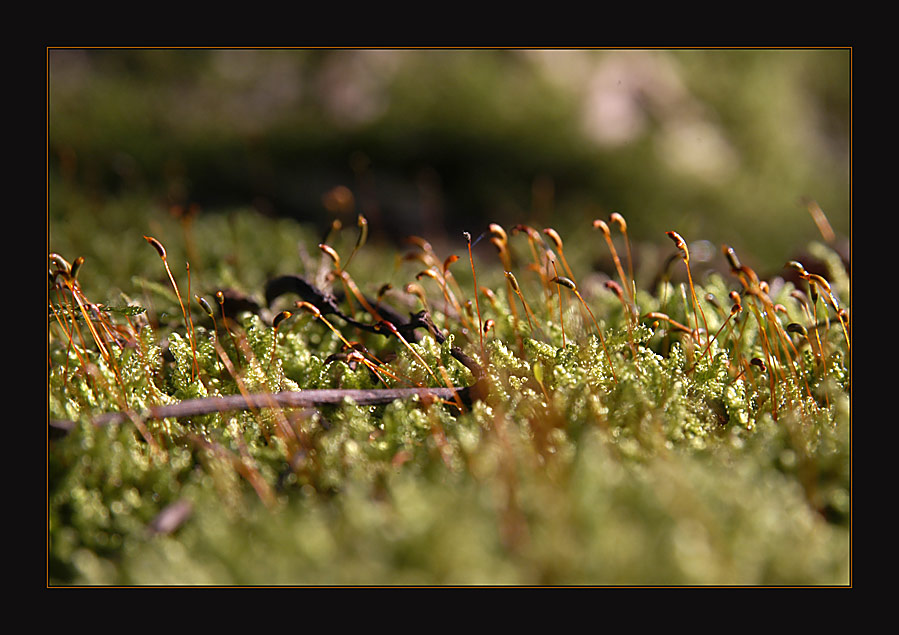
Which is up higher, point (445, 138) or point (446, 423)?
point (445, 138)

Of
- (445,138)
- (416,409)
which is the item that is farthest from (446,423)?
(445,138)

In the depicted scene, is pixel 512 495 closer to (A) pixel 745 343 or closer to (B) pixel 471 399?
(B) pixel 471 399

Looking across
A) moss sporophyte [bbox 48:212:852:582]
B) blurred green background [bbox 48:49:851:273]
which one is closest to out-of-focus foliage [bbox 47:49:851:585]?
moss sporophyte [bbox 48:212:852:582]

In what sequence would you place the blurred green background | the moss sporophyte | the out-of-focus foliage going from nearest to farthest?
the out-of-focus foliage → the moss sporophyte → the blurred green background

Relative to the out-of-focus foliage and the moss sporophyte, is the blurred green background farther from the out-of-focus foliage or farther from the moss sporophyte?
the moss sporophyte

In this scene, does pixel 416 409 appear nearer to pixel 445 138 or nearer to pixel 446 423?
pixel 446 423

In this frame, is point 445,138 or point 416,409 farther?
point 445,138
